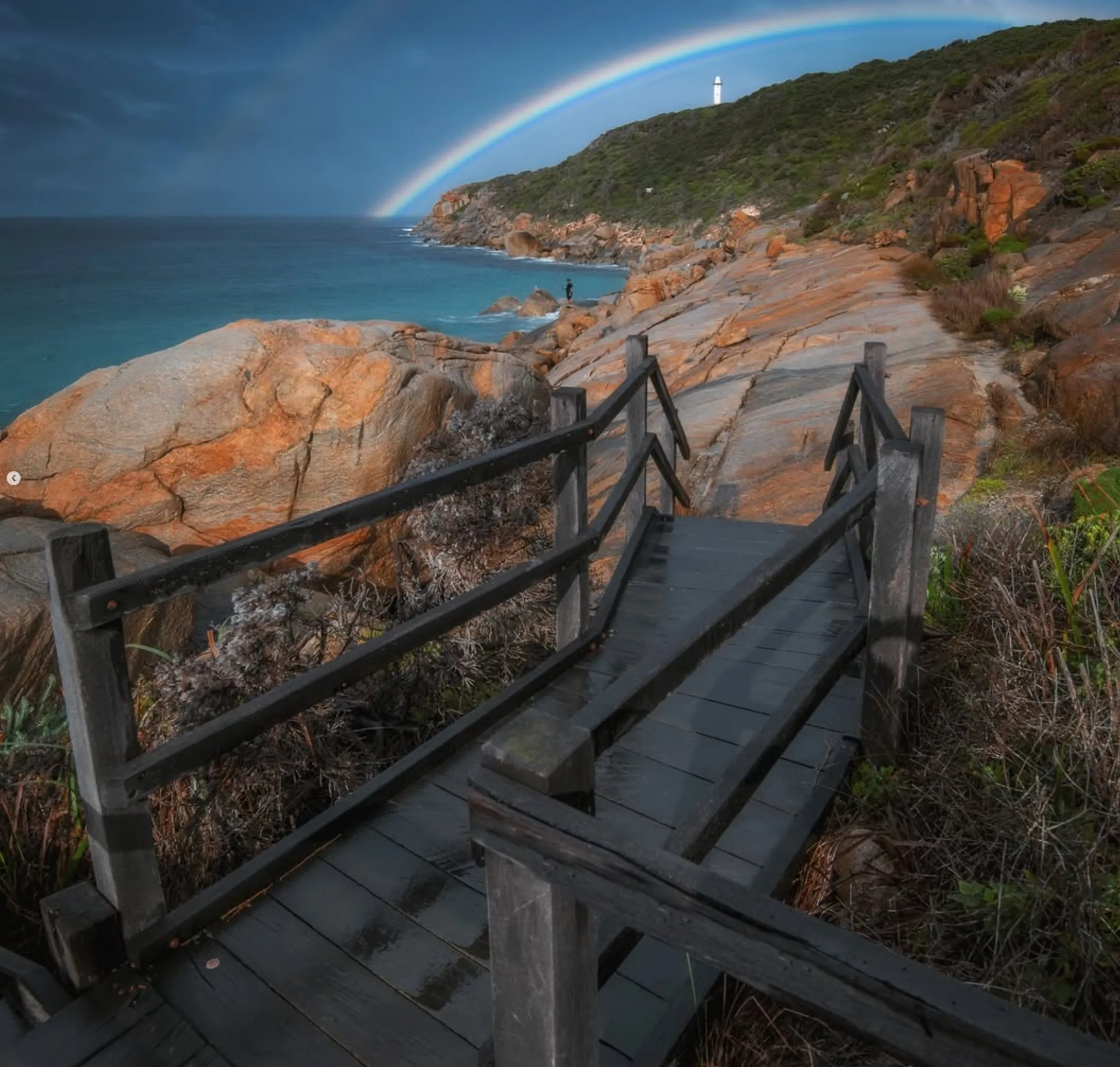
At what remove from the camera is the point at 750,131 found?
8106cm

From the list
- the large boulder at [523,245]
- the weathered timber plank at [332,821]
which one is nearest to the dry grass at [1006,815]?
the weathered timber plank at [332,821]

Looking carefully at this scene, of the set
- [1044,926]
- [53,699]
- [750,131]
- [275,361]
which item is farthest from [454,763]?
[750,131]

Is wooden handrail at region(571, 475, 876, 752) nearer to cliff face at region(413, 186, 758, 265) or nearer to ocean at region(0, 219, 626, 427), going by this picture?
ocean at region(0, 219, 626, 427)

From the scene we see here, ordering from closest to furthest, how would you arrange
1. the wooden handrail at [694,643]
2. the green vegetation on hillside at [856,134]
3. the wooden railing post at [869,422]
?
the wooden handrail at [694,643]
the wooden railing post at [869,422]
the green vegetation on hillside at [856,134]

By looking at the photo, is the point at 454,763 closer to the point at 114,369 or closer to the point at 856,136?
the point at 114,369

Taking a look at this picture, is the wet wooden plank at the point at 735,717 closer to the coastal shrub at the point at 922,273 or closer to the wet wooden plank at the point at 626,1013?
the wet wooden plank at the point at 626,1013

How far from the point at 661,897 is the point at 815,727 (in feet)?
9.04

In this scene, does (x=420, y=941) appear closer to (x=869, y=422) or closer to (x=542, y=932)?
(x=542, y=932)

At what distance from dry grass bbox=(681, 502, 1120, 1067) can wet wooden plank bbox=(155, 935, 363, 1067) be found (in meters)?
0.99

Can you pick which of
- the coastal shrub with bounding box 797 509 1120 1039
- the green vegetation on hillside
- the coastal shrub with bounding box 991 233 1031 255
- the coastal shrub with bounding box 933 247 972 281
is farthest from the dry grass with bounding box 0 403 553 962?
the green vegetation on hillside

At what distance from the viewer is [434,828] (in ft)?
10.8

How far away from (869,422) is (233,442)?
23.9 feet

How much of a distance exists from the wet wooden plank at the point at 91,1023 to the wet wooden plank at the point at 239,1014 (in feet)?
0.20

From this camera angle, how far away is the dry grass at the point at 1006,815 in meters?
2.30
